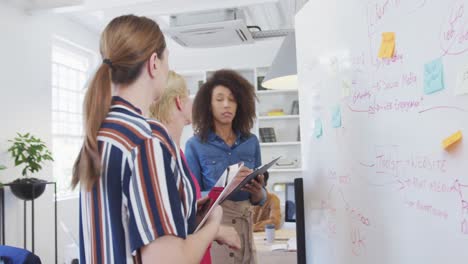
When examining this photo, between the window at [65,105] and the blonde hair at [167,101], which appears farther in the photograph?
the window at [65,105]

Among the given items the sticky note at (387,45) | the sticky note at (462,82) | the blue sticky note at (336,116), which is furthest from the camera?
the blue sticky note at (336,116)

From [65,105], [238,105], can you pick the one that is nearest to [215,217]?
[238,105]

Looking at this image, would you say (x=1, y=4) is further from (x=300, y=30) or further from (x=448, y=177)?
(x=448, y=177)

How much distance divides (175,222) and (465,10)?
0.71 metres

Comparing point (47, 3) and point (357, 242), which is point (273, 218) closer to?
point (357, 242)

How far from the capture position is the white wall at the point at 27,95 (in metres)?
3.63

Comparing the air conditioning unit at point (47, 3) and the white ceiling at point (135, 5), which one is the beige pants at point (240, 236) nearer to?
the white ceiling at point (135, 5)

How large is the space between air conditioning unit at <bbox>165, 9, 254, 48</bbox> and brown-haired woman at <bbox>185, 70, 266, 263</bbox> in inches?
65.7

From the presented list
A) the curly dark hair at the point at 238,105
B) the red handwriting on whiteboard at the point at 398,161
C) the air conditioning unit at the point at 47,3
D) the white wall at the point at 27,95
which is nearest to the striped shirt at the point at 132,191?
the red handwriting on whiteboard at the point at 398,161

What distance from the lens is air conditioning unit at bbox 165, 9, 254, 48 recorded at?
12.3 ft

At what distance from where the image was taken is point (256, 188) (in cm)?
182

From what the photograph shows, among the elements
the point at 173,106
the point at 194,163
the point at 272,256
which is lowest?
the point at 272,256

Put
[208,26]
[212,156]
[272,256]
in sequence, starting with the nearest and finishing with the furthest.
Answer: [212,156], [272,256], [208,26]

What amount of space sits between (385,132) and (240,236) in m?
1.04
